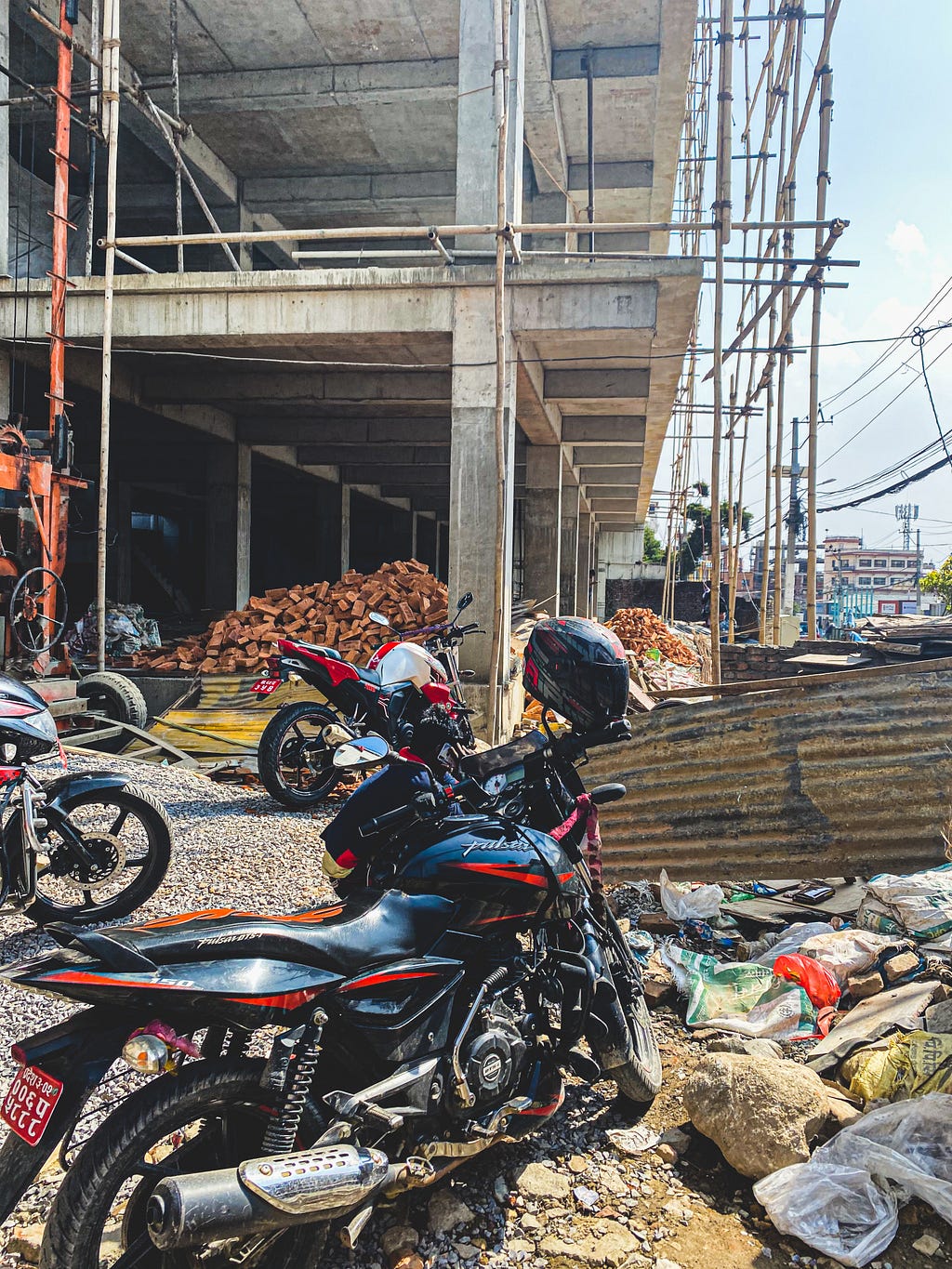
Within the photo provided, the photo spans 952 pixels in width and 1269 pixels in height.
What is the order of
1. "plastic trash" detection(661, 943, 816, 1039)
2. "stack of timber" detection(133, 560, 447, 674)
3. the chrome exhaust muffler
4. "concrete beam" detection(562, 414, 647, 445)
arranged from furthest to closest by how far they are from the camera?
"concrete beam" detection(562, 414, 647, 445) < "stack of timber" detection(133, 560, 447, 674) < "plastic trash" detection(661, 943, 816, 1039) < the chrome exhaust muffler

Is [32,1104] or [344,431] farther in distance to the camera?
[344,431]

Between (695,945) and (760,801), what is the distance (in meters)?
0.87

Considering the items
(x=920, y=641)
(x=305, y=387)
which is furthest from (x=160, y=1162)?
(x=305, y=387)

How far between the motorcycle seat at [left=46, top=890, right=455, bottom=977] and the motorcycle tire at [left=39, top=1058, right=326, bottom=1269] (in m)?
0.21

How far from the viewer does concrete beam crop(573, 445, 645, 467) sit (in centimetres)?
1662

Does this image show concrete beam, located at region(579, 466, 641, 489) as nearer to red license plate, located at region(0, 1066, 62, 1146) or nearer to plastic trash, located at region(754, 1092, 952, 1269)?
plastic trash, located at region(754, 1092, 952, 1269)

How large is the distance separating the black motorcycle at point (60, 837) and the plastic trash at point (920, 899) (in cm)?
307

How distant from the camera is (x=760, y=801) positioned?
176 inches

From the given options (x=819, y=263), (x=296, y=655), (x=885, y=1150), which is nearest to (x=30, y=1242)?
(x=885, y=1150)

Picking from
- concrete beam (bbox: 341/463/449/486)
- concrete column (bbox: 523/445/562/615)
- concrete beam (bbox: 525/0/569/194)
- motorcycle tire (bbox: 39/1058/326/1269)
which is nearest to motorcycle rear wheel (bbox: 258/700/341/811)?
motorcycle tire (bbox: 39/1058/326/1269)

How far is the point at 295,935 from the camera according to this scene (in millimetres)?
1854

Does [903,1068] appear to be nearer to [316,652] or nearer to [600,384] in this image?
[316,652]

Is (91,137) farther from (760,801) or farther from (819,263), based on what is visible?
(760,801)

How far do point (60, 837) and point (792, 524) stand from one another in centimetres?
2169
